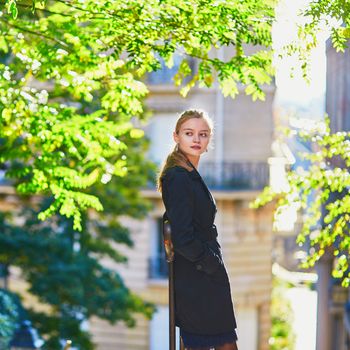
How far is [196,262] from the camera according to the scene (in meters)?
6.11

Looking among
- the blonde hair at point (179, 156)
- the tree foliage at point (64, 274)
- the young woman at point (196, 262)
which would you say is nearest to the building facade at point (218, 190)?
the tree foliage at point (64, 274)

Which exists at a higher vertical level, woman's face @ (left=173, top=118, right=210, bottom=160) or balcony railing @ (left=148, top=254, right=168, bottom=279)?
woman's face @ (left=173, top=118, right=210, bottom=160)

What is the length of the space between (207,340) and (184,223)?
→ 761 mm

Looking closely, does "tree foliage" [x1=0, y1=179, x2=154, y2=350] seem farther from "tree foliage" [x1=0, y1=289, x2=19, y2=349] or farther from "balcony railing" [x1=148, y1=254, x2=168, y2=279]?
"balcony railing" [x1=148, y1=254, x2=168, y2=279]

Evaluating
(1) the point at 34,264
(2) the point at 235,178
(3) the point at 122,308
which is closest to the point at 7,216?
(1) the point at 34,264

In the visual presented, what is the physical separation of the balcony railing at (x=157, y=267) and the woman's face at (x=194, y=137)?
21670 millimetres

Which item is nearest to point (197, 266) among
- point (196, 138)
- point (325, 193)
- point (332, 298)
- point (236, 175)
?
point (196, 138)

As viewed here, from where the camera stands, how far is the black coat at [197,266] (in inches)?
237

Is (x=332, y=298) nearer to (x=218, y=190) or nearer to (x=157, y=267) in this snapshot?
(x=218, y=190)

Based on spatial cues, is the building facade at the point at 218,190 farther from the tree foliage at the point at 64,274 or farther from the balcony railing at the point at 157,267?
the tree foliage at the point at 64,274

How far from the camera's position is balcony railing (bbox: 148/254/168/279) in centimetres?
2794

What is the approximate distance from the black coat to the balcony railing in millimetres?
21699

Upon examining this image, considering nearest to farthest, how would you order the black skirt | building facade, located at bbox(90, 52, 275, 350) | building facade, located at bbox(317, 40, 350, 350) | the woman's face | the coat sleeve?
the coat sleeve < the black skirt < the woman's face < building facade, located at bbox(317, 40, 350, 350) < building facade, located at bbox(90, 52, 275, 350)

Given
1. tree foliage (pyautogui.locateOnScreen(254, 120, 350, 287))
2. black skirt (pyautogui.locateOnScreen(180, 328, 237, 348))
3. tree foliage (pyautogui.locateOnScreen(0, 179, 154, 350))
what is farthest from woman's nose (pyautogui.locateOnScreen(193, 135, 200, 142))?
tree foliage (pyautogui.locateOnScreen(0, 179, 154, 350))
